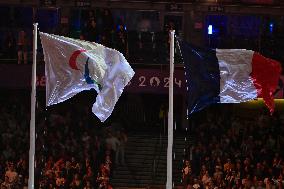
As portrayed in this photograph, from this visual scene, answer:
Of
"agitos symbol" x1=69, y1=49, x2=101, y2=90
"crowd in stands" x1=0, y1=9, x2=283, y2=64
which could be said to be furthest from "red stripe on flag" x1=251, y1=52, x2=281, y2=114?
"crowd in stands" x1=0, y1=9, x2=283, y2=64

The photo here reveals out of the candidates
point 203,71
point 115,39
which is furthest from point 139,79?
point 203,71

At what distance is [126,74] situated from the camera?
17.1 m

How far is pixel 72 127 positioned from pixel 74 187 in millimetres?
5510

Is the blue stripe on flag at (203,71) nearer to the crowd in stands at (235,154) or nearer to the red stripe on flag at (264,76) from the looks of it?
the red stripe on flag at (264,76)

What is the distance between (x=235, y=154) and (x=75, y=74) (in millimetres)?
12264

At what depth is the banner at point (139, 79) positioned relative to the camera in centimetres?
3008

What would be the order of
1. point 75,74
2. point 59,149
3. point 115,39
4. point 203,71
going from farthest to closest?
point 115,39 → point 59,149 → point 203,71 → point 75,74

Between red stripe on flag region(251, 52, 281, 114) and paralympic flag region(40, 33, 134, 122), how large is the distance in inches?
123

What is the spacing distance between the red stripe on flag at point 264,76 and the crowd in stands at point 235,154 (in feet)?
26.2

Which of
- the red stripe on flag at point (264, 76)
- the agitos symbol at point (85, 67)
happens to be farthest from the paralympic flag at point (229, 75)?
the agitos symbol at point (85, 67)

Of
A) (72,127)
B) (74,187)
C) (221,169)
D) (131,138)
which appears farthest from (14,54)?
(221,169)

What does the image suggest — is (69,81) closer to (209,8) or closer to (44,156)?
(44,156)

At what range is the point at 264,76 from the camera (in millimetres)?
16953

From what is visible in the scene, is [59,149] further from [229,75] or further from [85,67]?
[229,75]
